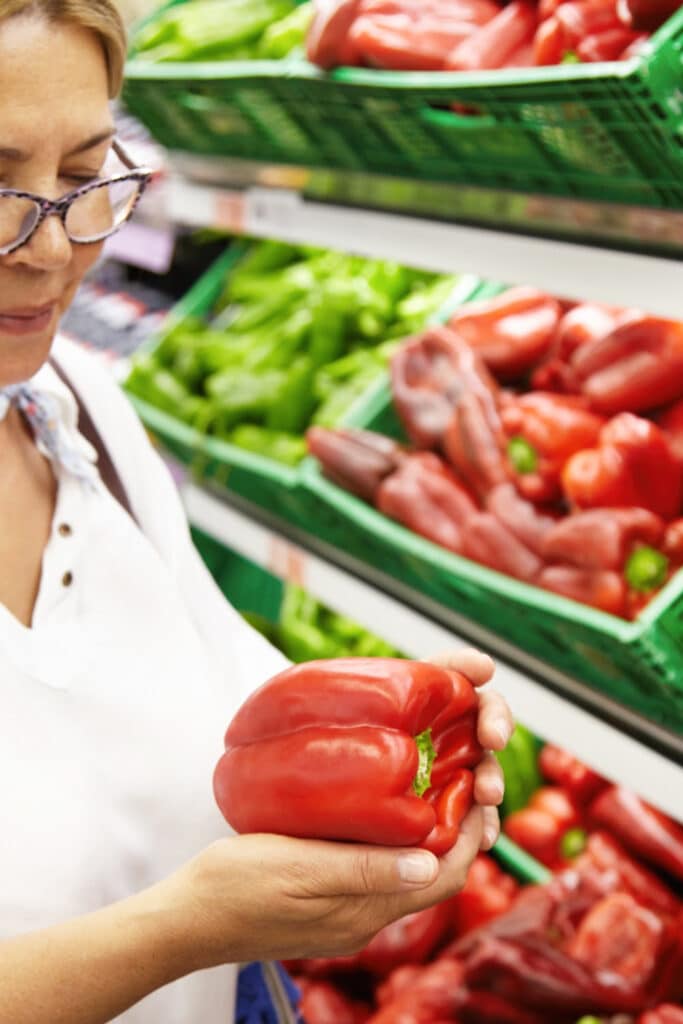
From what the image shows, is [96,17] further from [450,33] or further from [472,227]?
[450,33]

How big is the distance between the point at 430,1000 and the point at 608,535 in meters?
0.76

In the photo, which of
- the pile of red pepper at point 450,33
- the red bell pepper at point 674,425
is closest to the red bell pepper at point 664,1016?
the red bell pepper at point 674,425

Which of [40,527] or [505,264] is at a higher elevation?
[505,264]

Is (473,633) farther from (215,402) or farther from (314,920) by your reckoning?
(215,402)

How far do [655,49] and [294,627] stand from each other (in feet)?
5.36

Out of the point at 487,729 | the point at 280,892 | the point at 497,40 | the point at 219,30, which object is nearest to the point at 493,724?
the point at 487,729

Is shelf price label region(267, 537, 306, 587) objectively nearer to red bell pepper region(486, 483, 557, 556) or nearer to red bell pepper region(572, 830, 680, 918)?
red bell pepper region(486, 483, 557, 556)

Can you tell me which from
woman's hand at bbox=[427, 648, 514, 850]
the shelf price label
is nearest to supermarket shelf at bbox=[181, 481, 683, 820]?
the shelf price label

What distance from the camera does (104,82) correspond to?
1188 mm

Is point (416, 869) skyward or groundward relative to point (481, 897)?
skyward

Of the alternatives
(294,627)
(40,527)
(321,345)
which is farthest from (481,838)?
(321,345)

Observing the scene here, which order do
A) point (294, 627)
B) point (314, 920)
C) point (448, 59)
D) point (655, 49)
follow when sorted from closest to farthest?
point (314, 920) < point (655, 49) < point (448, 59) < point (294, 627)

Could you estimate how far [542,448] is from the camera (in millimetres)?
1932

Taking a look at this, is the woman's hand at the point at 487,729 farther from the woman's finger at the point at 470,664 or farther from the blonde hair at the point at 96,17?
the blonde hair at the point at 96,17
